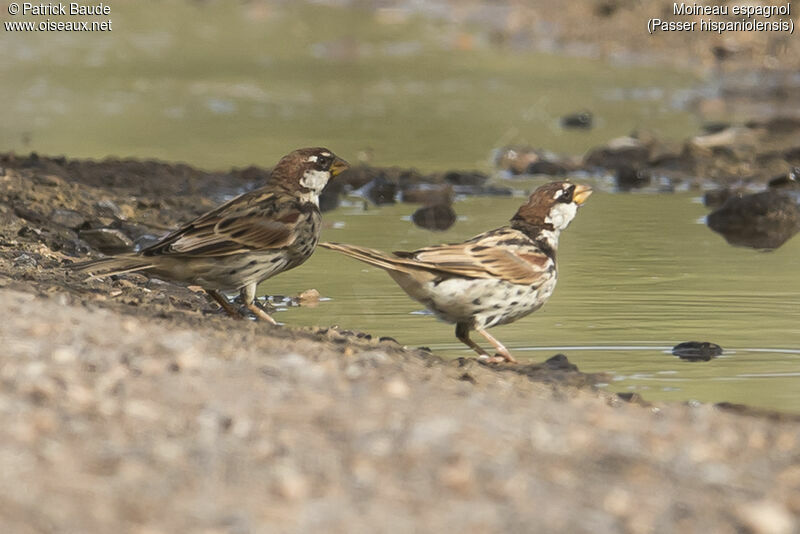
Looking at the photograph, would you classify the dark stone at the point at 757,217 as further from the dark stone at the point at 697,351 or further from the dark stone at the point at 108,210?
the dark stone at the point at 108,210

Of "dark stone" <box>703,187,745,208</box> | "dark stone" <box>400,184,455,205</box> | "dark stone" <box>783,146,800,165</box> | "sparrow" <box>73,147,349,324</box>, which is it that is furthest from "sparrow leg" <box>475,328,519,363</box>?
"dark stone" <box>783,146,800,165</box>

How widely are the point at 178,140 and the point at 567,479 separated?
1426 centimetres

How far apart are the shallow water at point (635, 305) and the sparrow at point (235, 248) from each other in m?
0.67

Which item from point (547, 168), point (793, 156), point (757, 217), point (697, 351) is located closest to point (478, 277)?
point (697, 351)

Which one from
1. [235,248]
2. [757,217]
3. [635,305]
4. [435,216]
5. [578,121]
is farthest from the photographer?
[578,121]

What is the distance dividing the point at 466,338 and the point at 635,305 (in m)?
1.60

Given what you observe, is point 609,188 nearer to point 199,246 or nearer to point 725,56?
point 199,246

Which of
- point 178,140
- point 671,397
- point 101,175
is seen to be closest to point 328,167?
point 671,397

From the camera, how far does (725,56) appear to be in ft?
81.9

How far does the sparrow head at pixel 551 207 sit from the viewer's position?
8633mm

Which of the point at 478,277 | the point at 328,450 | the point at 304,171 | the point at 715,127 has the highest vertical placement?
the point at 304,171

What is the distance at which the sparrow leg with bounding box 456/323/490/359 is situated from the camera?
27.2 ft

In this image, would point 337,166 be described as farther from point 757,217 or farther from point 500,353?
point 757,217

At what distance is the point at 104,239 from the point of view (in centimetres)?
1129
